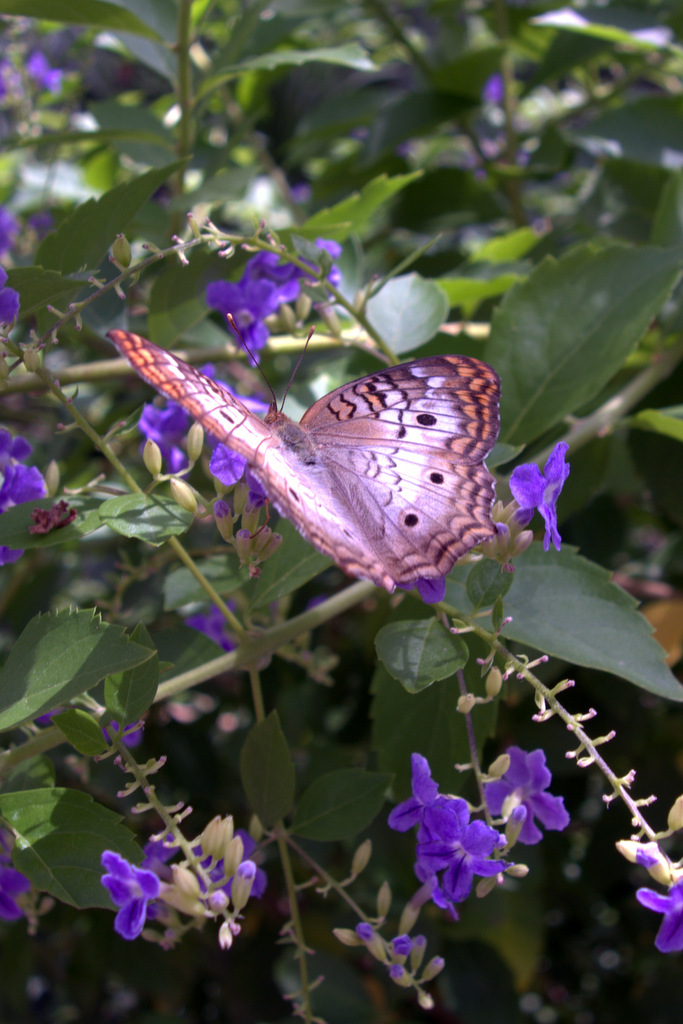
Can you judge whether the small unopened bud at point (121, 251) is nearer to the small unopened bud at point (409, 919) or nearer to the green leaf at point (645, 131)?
the small unopened bud at point (409, 919)

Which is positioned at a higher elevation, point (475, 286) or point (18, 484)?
point (18, 484)

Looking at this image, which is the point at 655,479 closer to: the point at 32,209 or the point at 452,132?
the point at 452,132

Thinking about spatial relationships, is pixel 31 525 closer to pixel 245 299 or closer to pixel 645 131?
pixel 245 299

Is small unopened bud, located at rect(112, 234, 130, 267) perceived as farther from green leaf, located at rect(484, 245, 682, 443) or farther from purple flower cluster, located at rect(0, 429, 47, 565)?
green leaf, located at rect(484, 245, 682, 443)

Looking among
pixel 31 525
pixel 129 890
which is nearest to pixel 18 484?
pixel 31 525

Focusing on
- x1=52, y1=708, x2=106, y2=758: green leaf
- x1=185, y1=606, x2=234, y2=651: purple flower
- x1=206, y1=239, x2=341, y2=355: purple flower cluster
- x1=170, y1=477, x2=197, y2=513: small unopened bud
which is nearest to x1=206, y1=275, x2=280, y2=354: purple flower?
x1=206, y1=239, x2=341, y2=355: purple flower cluster

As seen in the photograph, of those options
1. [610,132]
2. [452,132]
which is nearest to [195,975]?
[610,132]
